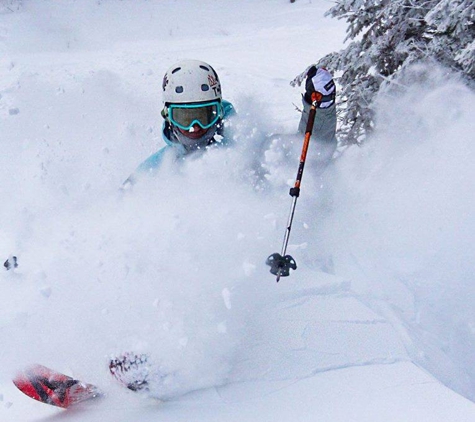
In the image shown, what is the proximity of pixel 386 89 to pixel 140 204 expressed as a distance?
131 inches

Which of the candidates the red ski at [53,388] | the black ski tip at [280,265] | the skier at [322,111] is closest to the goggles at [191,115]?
the skier at [322,111]

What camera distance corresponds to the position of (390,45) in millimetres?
6035

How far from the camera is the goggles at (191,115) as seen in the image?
481cm

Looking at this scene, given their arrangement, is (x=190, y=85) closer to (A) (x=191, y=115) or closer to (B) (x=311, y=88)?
(A) (x=191, y=115)

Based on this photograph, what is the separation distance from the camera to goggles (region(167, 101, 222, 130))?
189 inches

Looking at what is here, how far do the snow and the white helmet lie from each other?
1.83 feet

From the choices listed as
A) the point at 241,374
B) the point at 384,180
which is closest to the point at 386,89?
the point at 384,180

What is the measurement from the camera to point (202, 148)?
499cm

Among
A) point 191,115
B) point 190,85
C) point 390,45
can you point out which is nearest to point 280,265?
point 191,115

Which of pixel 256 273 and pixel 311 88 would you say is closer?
pixel 256 273

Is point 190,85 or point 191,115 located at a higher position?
point 190,85

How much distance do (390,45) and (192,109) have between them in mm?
2801

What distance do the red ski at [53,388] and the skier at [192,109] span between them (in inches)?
97.8

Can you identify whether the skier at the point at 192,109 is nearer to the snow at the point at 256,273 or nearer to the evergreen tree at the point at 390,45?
the snow at the point at 256,273
